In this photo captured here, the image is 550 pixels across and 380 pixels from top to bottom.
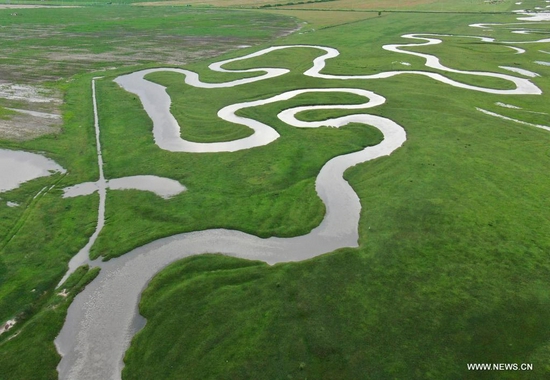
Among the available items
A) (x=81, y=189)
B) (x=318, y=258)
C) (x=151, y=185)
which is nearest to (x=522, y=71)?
(x=318, y=258)

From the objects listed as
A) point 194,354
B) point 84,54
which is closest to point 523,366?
point 194,354

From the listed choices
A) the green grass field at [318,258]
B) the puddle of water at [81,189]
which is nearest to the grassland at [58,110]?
the green grass field at [318,258]

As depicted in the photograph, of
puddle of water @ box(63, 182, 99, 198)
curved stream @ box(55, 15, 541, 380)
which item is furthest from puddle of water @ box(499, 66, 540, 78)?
puddle of water @ box(63, 182, 99, 198)

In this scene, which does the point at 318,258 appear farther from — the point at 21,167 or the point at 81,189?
the point at 21,167

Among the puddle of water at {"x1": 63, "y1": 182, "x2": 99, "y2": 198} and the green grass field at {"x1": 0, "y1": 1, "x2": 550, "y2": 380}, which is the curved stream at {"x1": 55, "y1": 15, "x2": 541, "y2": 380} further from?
the puddle of water at {"x1": 63, "y1": 182, "x2": 99, "y2": 198}

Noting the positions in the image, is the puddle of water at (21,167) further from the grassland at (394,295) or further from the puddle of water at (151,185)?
the grassland at (394,295)

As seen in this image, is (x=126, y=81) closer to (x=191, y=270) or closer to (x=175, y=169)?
(x=175, y=169)
